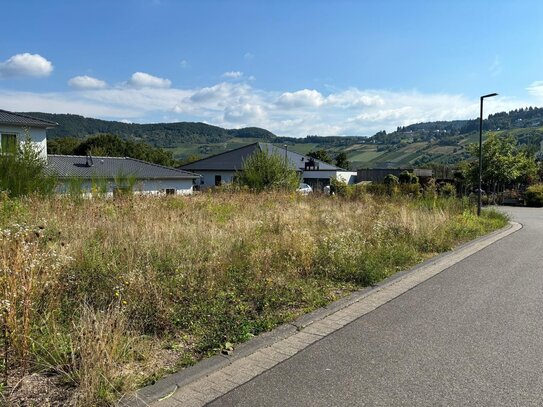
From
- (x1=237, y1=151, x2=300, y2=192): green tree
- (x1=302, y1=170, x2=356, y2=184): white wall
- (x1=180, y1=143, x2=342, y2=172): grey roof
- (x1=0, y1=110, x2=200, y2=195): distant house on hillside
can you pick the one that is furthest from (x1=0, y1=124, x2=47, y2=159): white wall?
(x1=302, y1=170, x2=356, y2=184): white wall

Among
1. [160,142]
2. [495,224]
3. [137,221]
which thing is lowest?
[495,224]

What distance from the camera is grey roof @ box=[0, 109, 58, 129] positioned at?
4328 cm

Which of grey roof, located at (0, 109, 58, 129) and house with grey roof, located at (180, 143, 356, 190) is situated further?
house with grey roof, located at (180, 143, 356, 190)

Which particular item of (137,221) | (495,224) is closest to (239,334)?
(137,221)

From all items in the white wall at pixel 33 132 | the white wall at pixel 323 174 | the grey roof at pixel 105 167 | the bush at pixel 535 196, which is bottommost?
the bush at pixel 535 196

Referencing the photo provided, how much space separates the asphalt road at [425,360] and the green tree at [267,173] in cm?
2400

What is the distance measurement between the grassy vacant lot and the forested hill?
13229 cm

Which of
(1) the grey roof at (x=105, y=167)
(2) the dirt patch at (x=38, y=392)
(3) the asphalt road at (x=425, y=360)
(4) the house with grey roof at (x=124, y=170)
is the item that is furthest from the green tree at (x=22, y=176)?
(1) the grey roof at (x=105, y=167)

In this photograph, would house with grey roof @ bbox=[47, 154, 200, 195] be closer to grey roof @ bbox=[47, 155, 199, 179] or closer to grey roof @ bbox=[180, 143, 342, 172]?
grey roof @ bbox=[47, 155, 199, 179]

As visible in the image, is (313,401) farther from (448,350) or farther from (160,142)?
(160,142)

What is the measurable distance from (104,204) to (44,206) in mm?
1793

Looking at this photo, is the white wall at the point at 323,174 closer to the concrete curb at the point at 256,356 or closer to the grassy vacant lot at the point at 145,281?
the grassy vacant lot at the point at 145,281

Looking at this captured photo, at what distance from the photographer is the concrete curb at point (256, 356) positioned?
11.3ft

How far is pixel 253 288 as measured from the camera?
6.01m
